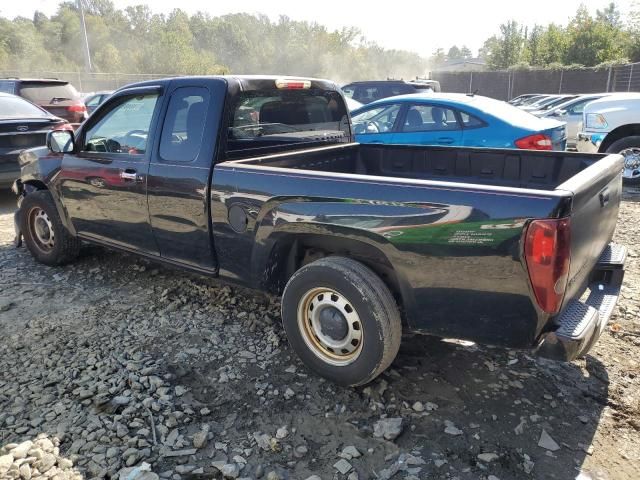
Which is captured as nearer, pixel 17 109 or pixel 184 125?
pixel 184 125

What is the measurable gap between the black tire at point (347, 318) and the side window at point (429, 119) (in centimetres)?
444

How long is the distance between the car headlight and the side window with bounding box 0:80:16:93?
34.9 ft

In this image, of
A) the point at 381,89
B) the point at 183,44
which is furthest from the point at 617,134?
the point at 183,44

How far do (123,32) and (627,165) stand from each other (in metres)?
74.3

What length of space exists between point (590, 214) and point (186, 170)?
8.22ft

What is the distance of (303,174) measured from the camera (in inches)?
119

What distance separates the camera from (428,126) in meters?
6.98

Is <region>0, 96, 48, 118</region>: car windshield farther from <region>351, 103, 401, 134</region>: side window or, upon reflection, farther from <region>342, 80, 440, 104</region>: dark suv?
<region>342, 80, 440, 104</region>: dark suv

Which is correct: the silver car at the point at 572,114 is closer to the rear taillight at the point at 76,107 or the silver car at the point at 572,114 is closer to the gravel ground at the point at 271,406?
the gravel ground at the point at 271,406

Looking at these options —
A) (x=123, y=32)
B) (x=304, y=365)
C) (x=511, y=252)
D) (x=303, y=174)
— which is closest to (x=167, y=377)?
(x=304, y=365)

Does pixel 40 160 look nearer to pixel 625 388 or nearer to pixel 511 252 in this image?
pixel 511 252

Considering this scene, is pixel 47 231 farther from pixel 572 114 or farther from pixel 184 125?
pixel 572 114

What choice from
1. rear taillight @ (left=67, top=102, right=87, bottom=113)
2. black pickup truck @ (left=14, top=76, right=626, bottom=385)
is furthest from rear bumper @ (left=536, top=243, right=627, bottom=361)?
rear taillight @ (left=67, top=102, right=87, bottom=113)

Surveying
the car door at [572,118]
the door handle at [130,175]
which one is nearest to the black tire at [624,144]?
the car door at [572,118]
